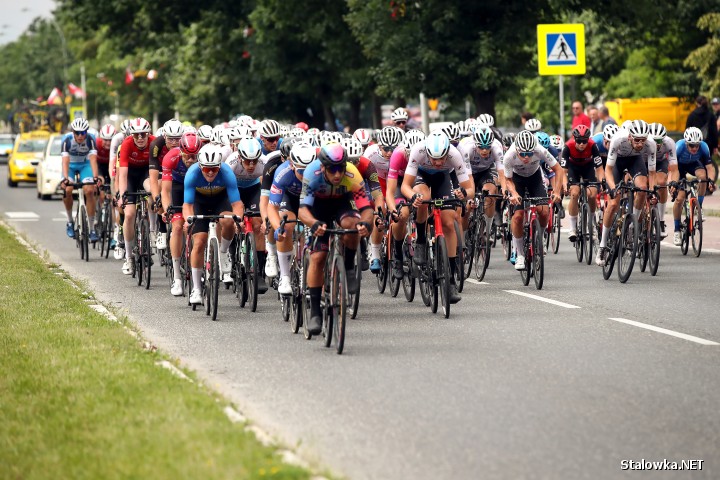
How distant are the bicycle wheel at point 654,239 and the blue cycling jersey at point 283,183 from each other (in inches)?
216

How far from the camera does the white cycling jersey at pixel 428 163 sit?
14.2 m

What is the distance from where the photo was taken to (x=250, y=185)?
15258 millimetres

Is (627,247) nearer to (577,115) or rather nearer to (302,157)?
(302,157)

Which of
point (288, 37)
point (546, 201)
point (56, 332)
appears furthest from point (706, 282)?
point (288, 37)

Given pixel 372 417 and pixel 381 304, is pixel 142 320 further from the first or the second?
pixel 372 417

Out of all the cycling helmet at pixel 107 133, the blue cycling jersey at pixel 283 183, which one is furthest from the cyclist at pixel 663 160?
the cycling helmet at pixel 107 133

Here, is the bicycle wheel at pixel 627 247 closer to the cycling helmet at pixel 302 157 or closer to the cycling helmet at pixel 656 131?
the cycling helmet at pixel 656 131

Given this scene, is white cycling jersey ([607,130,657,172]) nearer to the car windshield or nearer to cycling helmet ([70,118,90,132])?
Answer: cycling helmet ([70,118,90,132])

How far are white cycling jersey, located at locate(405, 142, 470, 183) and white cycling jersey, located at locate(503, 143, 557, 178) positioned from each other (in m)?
2.14

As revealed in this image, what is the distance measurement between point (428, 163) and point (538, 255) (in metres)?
2.19

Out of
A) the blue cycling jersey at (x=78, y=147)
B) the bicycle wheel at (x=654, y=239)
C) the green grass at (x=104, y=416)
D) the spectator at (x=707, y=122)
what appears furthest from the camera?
the spectator at (x=707, y=122)

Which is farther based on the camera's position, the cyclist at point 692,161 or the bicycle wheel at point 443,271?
the cyclist at point 692,161

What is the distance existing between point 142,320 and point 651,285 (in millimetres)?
5422

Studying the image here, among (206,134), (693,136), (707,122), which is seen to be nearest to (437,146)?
(206,134)
